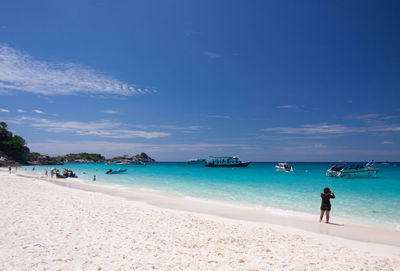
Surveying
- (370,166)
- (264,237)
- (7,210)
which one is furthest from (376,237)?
(370,166)

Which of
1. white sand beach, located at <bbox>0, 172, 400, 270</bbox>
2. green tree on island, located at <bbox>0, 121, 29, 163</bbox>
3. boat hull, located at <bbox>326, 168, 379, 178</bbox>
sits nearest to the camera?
white sand beach, located at <bbox>0, 172, 400, 270</bbox>

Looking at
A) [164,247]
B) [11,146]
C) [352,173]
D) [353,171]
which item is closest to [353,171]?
[353,171]

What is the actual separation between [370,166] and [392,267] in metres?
56.7

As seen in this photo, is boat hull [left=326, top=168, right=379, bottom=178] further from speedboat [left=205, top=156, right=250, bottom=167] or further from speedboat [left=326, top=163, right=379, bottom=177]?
speedboat [left=205, top=156, right=250, bottom=167]

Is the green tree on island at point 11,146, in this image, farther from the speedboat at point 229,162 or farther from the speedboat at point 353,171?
the speedboat at point 353,171

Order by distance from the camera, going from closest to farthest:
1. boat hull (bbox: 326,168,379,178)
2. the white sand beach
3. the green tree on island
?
the white sand beach
boat hull (bbox: 326,168,379,178)
the green tree on island

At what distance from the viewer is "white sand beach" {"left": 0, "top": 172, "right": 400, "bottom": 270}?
5605mm

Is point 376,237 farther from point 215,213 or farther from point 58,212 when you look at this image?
point 58,212

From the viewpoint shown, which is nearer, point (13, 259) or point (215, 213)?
point (13, 259)

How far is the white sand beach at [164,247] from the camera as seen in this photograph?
561 centimetres

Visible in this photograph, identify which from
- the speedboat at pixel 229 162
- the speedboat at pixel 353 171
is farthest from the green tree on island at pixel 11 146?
the speedboat at pixel 353 171

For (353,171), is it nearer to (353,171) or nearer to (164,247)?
(353,171)

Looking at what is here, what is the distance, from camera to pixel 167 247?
6.81 metres

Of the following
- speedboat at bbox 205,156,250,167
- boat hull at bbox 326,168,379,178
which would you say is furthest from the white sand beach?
speedboat at bbox 205,156,250,167
